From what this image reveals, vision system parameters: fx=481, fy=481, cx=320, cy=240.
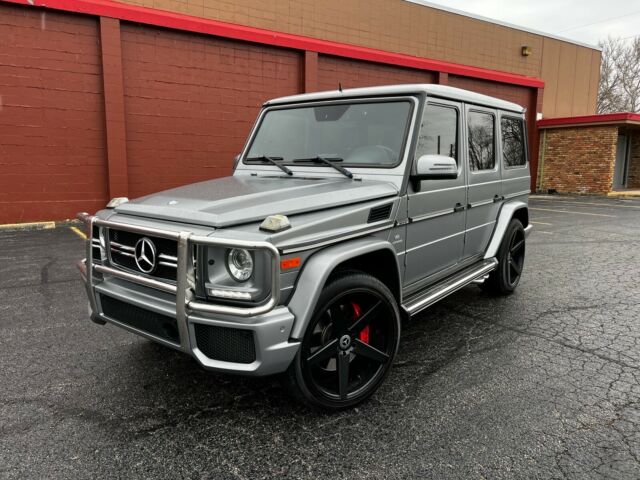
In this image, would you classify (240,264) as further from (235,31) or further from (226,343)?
(235,31)

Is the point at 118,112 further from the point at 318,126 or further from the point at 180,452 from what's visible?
the point at 180,452

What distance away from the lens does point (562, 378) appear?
3311mm

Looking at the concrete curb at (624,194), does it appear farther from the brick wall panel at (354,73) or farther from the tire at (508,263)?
the tire at (508,263)

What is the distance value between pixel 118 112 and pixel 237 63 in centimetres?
310

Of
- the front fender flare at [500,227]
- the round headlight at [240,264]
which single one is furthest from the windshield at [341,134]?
the front fender flare at [500,227]

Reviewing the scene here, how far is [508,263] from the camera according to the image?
5164mm

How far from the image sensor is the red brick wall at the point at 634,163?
2256 centimetres

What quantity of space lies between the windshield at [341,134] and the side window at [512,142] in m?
1.95

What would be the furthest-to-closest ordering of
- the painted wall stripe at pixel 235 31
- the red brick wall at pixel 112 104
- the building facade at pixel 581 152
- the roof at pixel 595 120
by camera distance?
the building facade at pixel 581 152 < the roof at pixel 595 120 < the painted wall stripe at pixel 235 31 < the red brick wall at pixel 112 104

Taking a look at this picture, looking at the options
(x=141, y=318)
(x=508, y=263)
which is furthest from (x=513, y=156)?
Answer: (x=141, y=318)

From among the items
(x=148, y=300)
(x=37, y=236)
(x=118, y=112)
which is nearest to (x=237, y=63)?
(x=118, y=112)

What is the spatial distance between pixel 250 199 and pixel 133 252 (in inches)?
29.0

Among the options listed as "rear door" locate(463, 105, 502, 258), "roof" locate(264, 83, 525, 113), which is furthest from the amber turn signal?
"rear door" locate(463, 105, 502, 258)

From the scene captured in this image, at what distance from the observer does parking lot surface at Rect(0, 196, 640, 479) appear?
2393mm
